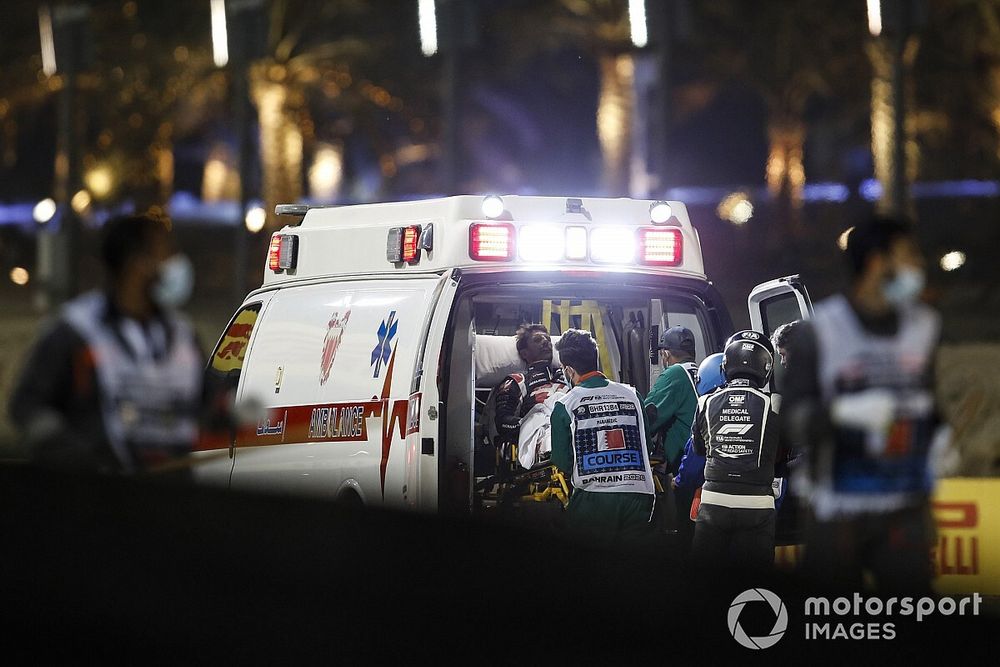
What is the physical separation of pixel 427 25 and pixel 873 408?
14192mm

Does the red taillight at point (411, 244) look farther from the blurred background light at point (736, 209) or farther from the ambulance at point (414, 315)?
the blurred background light at point (736, 209)

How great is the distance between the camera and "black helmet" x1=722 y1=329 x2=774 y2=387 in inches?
311

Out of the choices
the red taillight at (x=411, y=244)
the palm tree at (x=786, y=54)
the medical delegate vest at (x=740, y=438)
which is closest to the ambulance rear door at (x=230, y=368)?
the red taillight at (x=411, y=244)

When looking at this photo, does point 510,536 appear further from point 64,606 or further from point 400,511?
point 64,606

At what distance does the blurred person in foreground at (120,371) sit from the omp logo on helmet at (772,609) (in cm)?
185

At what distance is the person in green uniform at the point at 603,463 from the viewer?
26.7 ft

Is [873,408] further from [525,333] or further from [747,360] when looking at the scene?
[525,333]

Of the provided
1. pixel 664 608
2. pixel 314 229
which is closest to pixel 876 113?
pixel 314 229

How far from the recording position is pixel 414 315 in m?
8.34

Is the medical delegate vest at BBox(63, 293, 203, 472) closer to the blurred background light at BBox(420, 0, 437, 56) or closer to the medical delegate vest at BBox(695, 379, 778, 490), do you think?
the medical delegate vest at BBox(695, 379, 778, 490)

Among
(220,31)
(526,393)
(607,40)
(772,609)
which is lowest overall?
(772,609)

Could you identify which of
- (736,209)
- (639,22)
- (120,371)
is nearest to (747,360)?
(120,371)

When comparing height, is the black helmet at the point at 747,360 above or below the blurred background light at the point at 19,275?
below

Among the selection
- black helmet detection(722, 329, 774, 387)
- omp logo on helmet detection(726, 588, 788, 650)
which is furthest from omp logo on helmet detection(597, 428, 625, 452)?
omp logo on helmet detection(726, 588, 788, 650)
